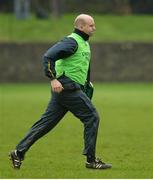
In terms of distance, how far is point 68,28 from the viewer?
3950 cm

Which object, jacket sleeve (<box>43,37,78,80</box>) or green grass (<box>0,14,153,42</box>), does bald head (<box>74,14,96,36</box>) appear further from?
green grass (<box>0,14,153,42</box>)

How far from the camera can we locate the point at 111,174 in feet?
33.4

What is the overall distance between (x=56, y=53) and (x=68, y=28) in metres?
29.3

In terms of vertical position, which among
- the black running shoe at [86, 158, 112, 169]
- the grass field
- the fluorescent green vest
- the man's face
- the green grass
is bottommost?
the green grass

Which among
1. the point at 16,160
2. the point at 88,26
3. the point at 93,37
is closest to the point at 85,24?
the point at 88,26

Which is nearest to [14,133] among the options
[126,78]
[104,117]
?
[104,117]

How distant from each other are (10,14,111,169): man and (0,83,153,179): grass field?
28 cm

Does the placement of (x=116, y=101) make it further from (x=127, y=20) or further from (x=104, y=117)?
(x=127, y=20)

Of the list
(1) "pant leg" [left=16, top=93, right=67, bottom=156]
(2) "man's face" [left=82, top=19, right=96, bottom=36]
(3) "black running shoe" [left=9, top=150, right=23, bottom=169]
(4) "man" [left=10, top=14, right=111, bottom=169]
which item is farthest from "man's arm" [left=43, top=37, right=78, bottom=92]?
(3) "black running shoe" [left=9, top=150, right=23, bottom=169]

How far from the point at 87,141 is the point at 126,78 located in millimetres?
25908

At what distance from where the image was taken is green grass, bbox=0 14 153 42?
1532 inches

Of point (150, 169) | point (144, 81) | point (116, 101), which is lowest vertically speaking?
point (144, 81)

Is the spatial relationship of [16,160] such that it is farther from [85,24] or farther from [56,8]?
[56,8]

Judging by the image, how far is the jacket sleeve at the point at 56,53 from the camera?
10.2 metres
